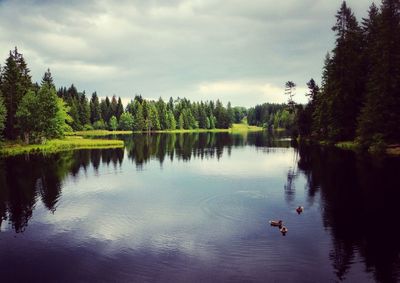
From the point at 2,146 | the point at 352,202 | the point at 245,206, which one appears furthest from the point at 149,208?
the point at 2,146

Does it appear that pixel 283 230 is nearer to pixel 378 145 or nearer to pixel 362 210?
pixel 362 210

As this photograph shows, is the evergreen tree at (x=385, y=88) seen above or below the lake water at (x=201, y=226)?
above

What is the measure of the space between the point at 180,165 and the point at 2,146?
42.9 meters

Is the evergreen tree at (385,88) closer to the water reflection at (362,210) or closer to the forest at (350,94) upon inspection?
the forest at (350,94)

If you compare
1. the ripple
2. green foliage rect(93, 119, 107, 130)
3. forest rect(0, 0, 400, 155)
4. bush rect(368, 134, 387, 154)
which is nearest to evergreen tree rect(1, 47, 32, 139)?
forest rect(0, 0, 400, 155)

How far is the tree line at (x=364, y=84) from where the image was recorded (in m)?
60.3

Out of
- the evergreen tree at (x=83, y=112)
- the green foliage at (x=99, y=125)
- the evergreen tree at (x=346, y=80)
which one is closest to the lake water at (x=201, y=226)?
the evergreen tree at (x=346, y=80)

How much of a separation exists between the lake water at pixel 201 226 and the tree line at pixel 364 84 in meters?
14.9

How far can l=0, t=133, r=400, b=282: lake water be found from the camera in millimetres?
18609

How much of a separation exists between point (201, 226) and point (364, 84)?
6347 centimetres

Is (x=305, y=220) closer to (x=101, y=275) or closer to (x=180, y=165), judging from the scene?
(x=101, y=275)

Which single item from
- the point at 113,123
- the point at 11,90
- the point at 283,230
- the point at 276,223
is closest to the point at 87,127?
the point at 113,123

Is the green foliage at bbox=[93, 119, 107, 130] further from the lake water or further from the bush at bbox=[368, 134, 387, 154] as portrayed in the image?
the bush at bbox=[368, 134, 387, 154]

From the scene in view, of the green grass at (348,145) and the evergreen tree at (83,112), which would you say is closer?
the green grass at (348,145)
